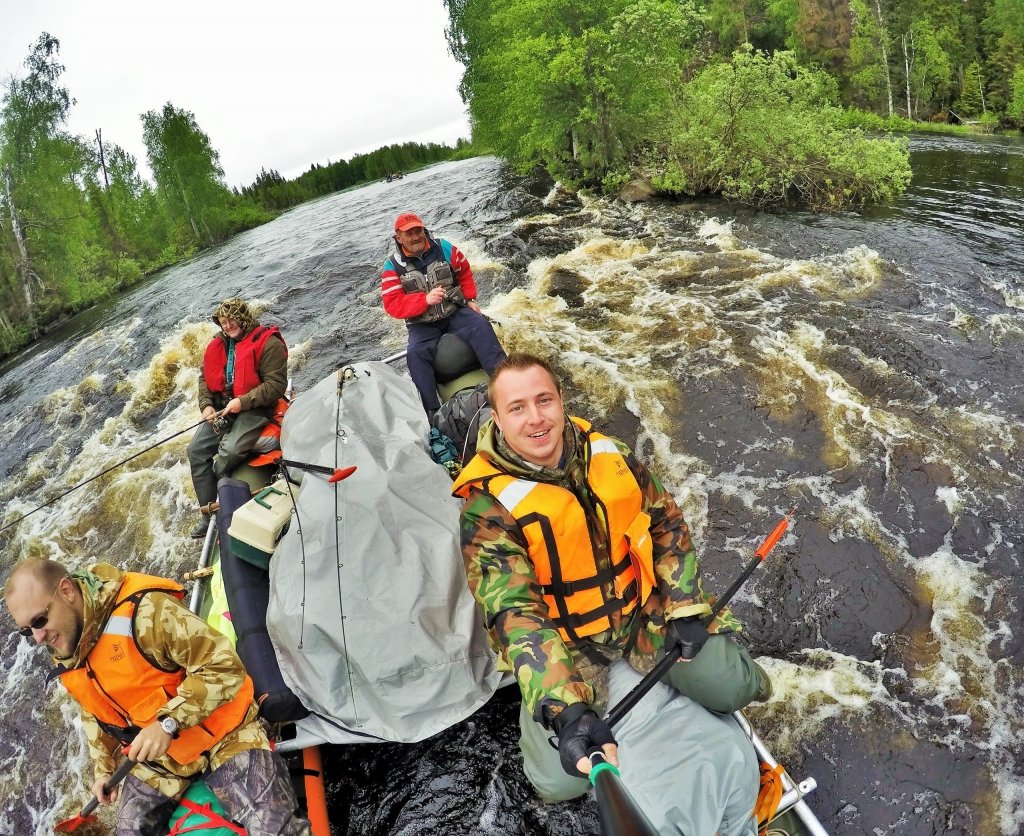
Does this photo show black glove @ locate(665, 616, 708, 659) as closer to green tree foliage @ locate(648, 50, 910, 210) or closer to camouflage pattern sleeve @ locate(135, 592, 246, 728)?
camouflage pattern sleeve @ locate(135, 592, 246, 728)

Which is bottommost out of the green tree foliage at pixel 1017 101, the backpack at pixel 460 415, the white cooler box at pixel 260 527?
the white cooler box at pixel 260 527

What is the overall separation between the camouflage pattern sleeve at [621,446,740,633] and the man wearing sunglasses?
222 cm

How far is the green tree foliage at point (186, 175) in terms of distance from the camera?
41.4 metres

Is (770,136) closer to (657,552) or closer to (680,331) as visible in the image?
(680,331)

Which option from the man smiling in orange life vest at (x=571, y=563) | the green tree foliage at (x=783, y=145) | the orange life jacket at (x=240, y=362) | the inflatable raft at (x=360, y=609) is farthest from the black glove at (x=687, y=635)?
the green tree foliage at (x=783, y=145)

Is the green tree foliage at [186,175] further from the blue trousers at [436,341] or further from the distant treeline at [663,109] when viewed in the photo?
the blue trousers at [436,341]

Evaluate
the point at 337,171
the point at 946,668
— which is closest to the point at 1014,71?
the point at 946,668

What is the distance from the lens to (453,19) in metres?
31.1

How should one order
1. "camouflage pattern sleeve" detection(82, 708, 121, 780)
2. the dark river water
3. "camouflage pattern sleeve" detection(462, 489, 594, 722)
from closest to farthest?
"camouflage pattern sleeve" detection(462, 489, 594, 722) → "camouflage pattern sleeve" detection(82, 708, 121, 780) → the dark river water

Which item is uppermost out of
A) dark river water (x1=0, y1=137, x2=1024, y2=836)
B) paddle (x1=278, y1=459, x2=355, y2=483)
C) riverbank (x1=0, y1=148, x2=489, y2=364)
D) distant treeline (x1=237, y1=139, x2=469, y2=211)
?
distant treeline (x1=237, y1=139, x2=469, y2=211)

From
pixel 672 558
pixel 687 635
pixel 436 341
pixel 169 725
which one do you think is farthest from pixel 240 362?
pixel 687 635

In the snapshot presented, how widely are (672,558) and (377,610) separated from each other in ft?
5.45

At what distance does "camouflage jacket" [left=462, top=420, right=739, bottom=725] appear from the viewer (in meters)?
2.34

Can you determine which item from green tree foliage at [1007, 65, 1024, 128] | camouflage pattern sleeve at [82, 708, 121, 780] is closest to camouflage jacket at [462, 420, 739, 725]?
camouflage pattern sleeve at [82, 708, 121, 780]
